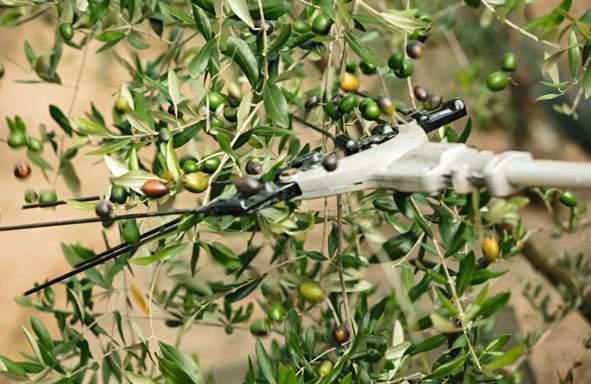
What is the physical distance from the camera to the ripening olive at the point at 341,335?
103cm

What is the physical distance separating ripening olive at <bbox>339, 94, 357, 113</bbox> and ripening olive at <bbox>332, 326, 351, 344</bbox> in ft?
0.80

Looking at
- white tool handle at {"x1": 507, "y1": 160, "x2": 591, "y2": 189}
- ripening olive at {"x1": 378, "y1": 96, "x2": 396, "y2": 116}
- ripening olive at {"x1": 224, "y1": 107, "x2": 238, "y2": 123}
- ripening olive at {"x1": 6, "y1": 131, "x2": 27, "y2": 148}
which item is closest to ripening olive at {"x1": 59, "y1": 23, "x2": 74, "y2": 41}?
ripening olive at {"x1": 6, "y1": 131, "x2": 27, "y2": 148}

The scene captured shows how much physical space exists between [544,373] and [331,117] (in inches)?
41.8

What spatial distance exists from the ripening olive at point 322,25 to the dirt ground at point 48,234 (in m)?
1.50

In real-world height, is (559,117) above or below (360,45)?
below

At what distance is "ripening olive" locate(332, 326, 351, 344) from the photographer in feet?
3.37

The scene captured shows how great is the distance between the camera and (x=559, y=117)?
3.16 meters

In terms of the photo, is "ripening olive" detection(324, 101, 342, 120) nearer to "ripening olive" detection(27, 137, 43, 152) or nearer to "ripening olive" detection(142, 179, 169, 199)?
"ripening olive" detection(142, 179, 169, 199)

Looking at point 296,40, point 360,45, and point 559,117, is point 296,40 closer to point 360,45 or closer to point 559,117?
point 360,45

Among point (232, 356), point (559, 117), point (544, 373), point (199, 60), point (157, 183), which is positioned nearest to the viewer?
point (157, 183)

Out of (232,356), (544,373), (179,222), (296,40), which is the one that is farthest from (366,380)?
(232,356)

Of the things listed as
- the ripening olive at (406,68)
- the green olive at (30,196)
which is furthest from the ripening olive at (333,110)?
the green olive at (30,196)

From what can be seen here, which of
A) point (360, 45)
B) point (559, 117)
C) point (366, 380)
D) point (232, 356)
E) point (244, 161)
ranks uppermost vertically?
point (360, 45)

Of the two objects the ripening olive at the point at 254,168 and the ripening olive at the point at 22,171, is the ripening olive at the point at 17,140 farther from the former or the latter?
the ripening olive at the point at 254,168
